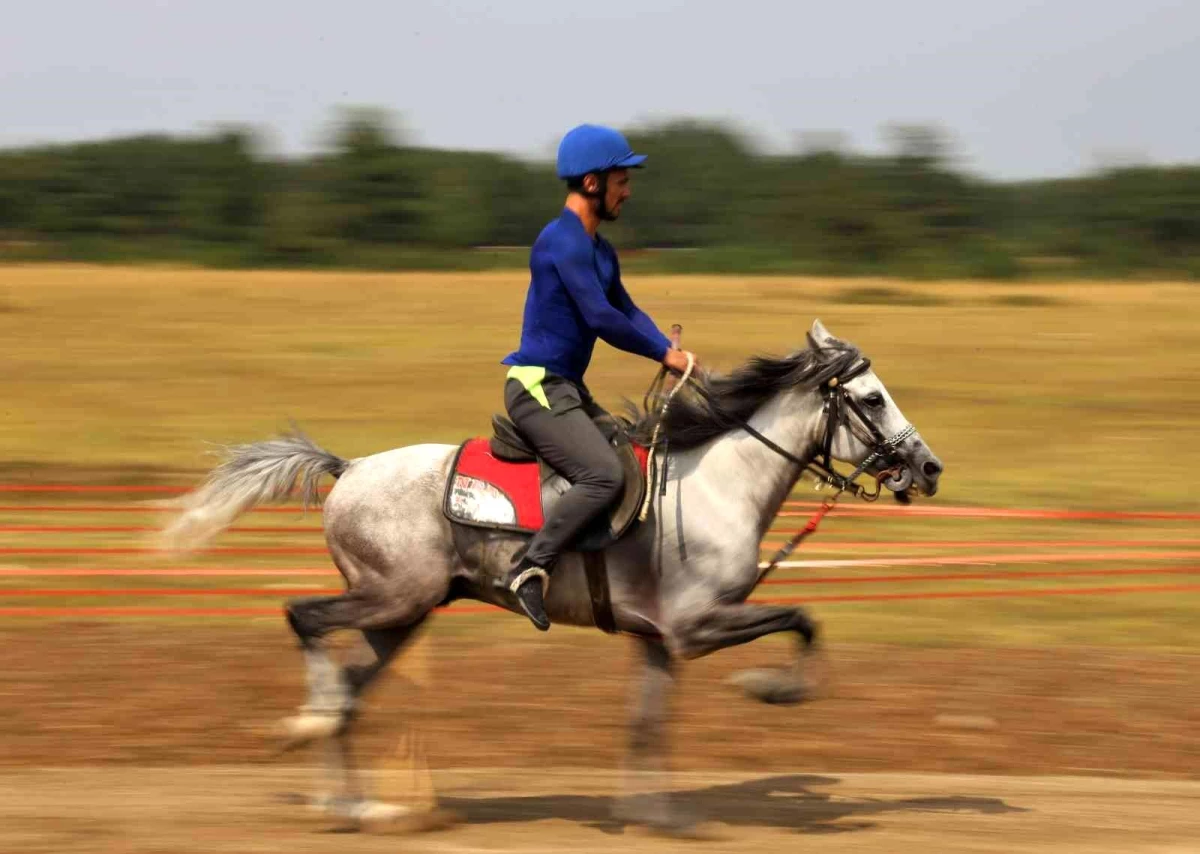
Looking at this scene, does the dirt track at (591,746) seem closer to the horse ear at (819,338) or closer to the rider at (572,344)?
the rider at (572,344)

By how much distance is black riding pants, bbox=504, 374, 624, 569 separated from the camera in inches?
262

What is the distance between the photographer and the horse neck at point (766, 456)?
6.99m

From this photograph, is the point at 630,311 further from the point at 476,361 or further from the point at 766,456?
the point at 476,361

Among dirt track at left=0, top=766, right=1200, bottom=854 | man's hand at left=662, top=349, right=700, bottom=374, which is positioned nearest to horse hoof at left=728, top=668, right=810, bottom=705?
dirt track at left=0, top=766, right=1200, bottom=854

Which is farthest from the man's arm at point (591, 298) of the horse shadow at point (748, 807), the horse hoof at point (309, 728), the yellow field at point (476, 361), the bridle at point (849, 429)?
the yellow field at point (476, 361)

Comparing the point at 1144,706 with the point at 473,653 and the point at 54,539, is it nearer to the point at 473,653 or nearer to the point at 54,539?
the point at 473,653

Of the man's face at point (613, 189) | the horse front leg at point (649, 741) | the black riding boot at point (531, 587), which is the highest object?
the man's face at point (613, 189)

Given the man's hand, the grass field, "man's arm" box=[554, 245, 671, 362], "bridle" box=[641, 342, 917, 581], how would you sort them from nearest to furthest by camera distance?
"man's arm" box=[554, 245, 671, 362] < the man's hand < "bridle" box=[641, 342, 917, 581] < the grass field

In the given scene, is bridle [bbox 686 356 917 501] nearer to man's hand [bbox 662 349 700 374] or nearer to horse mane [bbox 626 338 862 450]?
horse mane [bbox 626 338 862 450]

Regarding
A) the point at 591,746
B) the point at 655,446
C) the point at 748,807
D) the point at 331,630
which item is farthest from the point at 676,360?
the point at 591,746

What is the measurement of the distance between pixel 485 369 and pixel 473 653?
16.4 metres

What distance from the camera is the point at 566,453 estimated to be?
22.1ft

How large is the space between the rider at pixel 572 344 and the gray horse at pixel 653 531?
24 centimetres

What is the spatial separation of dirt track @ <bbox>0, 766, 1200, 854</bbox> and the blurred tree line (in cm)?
3432
